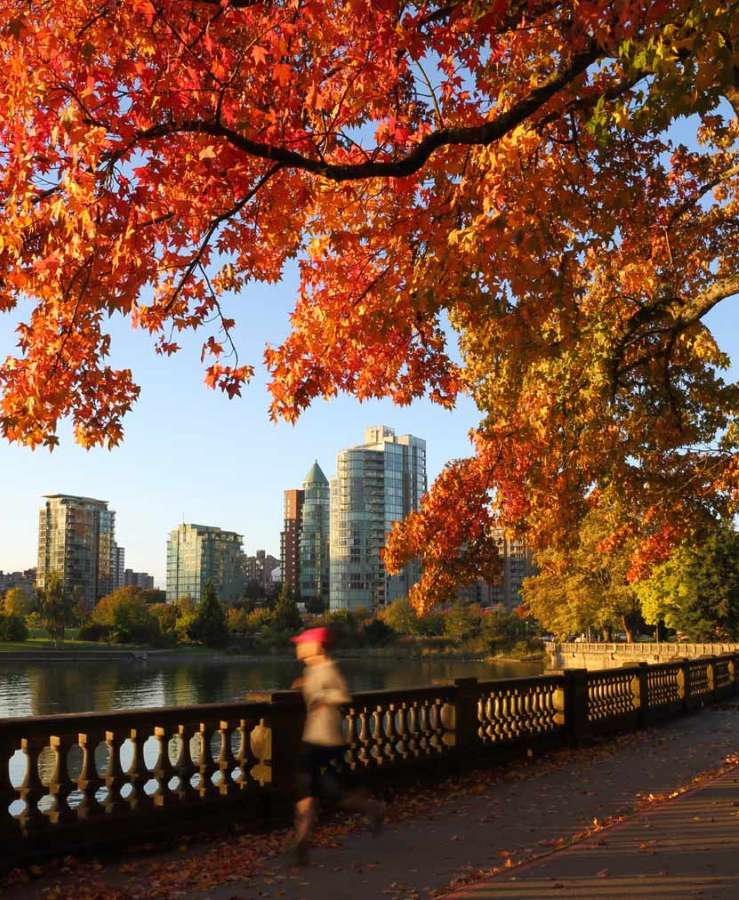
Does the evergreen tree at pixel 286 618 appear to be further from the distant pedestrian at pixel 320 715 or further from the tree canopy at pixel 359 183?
the distant pedestrian at pixel 320 715

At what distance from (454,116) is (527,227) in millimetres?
1770

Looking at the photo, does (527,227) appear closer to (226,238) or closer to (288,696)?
(226,238)

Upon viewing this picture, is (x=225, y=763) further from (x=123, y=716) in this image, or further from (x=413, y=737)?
(x=413, y=737)

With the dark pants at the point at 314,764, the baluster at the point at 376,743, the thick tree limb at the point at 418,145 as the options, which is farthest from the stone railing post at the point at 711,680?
the thick tree limb at the point at 418,145

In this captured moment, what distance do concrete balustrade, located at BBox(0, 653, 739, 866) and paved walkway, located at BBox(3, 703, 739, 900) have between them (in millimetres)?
296

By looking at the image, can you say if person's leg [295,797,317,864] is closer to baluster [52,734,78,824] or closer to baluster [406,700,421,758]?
baluster [52,734,78,824]

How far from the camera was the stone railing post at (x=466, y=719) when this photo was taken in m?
11.3

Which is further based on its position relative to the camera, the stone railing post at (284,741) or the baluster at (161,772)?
the stone railing post at (284,741)

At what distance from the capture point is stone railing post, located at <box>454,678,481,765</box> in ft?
36.9

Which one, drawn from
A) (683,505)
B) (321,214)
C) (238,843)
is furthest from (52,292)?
(683,505)

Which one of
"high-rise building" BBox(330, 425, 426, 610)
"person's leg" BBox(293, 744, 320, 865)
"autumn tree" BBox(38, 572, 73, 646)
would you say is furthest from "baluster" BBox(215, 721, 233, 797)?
"high-rise building" BBox(330, 425, 426, 610)

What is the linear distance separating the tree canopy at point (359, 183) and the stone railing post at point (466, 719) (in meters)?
3.74

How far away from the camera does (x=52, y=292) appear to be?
362 inches

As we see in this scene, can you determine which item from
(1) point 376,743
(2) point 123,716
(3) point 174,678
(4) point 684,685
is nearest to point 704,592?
(3) point 174,678
